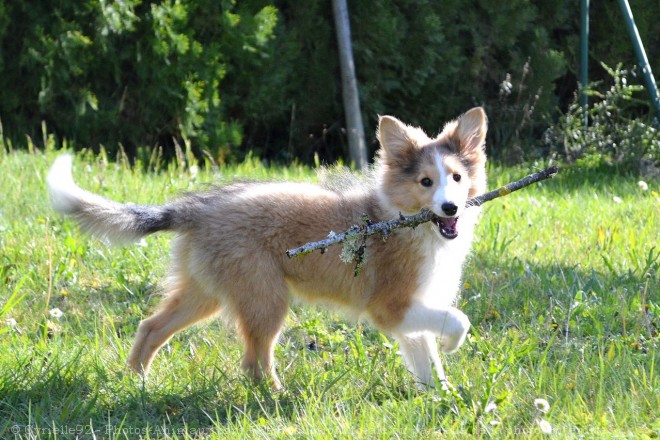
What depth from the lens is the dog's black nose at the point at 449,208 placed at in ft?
13.7

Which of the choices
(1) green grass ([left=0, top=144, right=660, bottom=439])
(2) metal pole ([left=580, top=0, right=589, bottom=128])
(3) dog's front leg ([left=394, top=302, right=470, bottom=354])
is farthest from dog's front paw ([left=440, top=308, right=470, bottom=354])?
(2) metal pole ([left=580, top=0, right=589, bottom=128])

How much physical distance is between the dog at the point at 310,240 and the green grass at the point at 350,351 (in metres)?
0.16

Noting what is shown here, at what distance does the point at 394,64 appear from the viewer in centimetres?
959

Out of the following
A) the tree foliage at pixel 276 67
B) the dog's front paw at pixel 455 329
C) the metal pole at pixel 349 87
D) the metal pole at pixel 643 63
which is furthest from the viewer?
the metal pole at pixel 349 87

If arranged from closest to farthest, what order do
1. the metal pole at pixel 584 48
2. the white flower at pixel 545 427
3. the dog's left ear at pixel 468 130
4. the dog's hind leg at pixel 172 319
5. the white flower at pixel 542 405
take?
the white flower at pixel 545 427, the white flower at pixel 542 405, the dog's hind leg at pixel 172 319, the dog's left ear at pixel 468 130, the metal pole at pixel 584 48

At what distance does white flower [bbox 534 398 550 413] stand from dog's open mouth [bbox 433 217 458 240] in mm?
1021

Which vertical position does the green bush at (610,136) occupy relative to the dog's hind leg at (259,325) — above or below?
below

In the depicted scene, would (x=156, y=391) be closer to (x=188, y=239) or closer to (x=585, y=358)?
(x=188, y=239)

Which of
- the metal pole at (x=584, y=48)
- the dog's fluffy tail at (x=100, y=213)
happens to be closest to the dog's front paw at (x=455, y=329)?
the dog's fluffy tail at (x=100, y=213)

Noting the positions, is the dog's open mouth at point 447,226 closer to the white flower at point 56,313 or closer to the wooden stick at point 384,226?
the wooden stick at point 384,226

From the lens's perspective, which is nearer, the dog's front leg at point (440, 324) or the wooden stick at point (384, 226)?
the wooden stick at point (384, 226)

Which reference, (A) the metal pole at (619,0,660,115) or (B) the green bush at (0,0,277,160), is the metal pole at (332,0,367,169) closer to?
(B) the green bush at (0,0,277,160)

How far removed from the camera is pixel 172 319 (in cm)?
453

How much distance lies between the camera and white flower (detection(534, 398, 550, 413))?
137 inches
